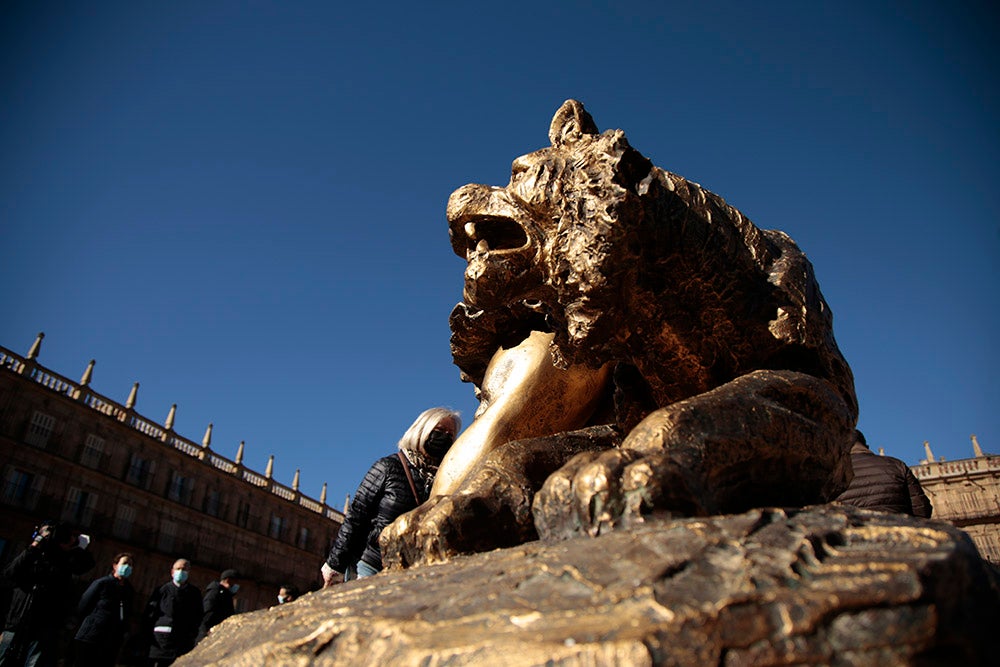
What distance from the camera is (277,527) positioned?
38.9 metres

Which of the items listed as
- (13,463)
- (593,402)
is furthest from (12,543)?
(593,402)

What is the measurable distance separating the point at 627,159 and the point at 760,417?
79 cm

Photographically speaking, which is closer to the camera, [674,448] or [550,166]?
[674,448]

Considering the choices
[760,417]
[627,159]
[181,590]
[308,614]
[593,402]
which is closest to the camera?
[308,614]

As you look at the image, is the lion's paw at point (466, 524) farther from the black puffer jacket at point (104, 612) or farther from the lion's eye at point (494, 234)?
the black puffer jacket at point (104, 612)

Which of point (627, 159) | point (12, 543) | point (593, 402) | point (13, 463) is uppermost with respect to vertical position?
point (13, 463)

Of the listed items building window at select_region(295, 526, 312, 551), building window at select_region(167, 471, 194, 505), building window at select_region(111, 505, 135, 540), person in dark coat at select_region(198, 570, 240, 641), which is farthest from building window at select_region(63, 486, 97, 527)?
person in dark coat at select_region(198, 570, 240, 641)

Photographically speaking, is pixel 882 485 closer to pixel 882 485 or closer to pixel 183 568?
pixel 882 485

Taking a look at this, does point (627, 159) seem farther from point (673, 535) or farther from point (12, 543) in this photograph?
point (12, 543)

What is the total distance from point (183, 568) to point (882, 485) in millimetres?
5890

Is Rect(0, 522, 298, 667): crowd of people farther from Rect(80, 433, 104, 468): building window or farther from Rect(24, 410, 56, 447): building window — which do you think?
Rect(80, 433, 104, 468): building window

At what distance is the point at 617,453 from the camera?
4.42 feet

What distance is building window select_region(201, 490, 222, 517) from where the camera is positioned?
34438 millimetres

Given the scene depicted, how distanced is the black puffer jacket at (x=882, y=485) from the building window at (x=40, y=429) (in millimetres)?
30406
